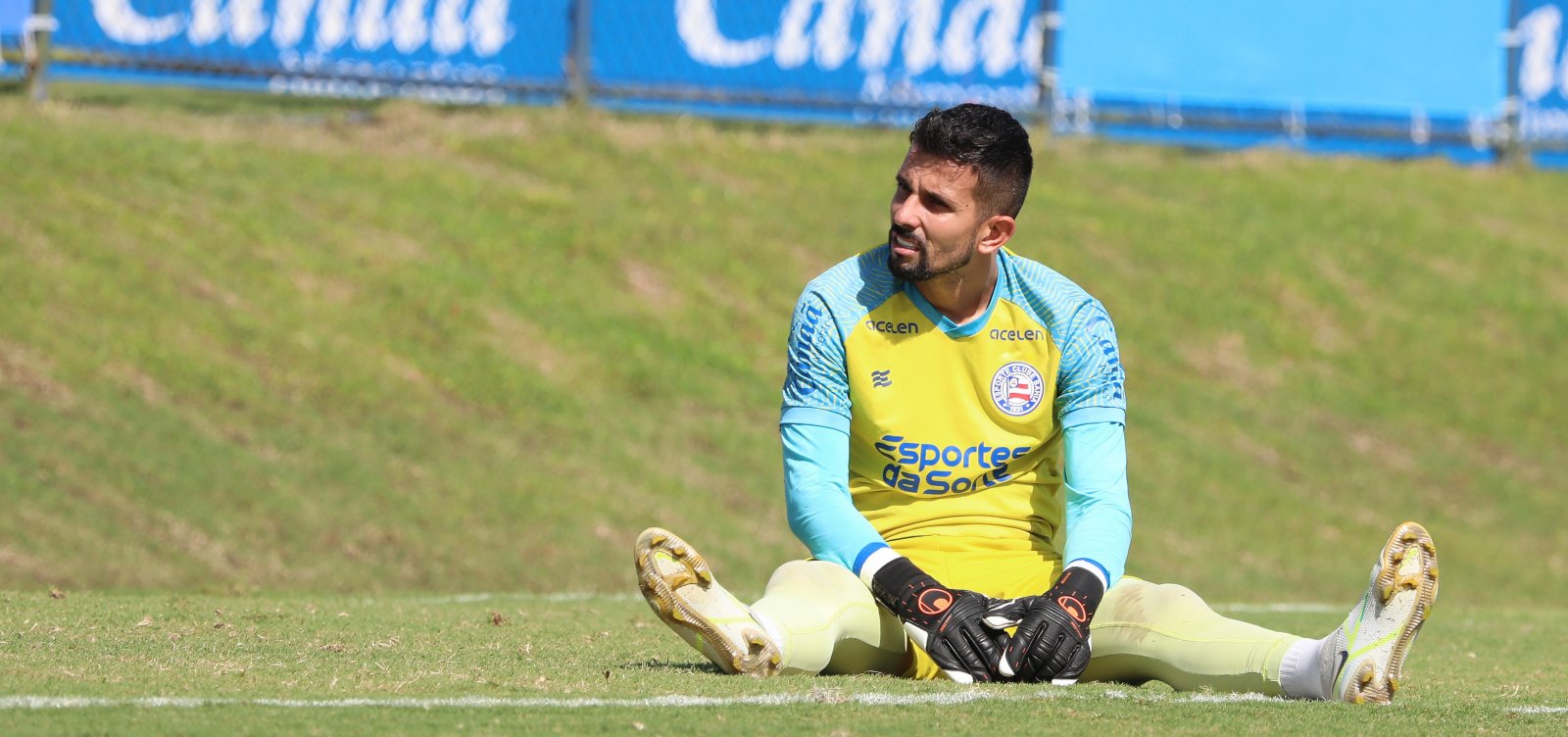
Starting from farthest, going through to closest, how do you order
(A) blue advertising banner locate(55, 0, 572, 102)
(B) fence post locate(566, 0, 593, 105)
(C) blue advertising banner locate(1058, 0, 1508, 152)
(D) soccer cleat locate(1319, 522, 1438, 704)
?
(C) blue advertising banner locate(1058, 0, 1508, 152)
(B) fence post locate(566, 0, 593, 105)
(A) blue advertising banner locate(55, 0, 572, 102)
(D) soccer cleat locate(1319, 522, 1438, 704)

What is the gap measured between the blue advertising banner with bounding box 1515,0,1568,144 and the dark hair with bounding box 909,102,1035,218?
671 inches

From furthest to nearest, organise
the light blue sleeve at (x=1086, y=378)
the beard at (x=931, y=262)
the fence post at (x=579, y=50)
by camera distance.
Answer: the fence post at (x=579, y=50) → the light blue sleeve at (x=1086, y=378) → the beard at (x=931, y=262)

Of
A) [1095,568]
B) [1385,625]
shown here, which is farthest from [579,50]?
[1385,625]

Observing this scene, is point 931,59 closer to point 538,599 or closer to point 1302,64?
point 1302,64

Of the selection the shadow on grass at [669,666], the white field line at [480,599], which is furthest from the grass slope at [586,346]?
the shadow on grass at [669,666]

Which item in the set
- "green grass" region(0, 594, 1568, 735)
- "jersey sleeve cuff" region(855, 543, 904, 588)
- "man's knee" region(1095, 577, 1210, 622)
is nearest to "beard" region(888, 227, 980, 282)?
"jersey sleeve cuff" region(855, 543, 904, 588)

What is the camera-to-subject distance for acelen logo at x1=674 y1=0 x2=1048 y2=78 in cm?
1703

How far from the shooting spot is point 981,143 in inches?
202

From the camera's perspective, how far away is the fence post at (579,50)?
16375 mm

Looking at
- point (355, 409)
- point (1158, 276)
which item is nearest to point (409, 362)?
point (355, 409)

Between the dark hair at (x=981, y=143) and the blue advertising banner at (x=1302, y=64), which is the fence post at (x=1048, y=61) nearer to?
the blue advertising banner at (x=1302, y=64)

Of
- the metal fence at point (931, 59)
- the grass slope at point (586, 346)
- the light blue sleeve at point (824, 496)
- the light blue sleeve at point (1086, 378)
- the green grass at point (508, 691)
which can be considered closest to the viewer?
the green grass at point (508, 691)

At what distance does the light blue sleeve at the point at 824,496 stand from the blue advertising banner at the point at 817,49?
11.9 metres

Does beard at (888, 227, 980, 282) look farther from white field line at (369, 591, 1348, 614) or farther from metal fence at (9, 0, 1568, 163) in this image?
metal fence at (9, 0, 1568, 163)
